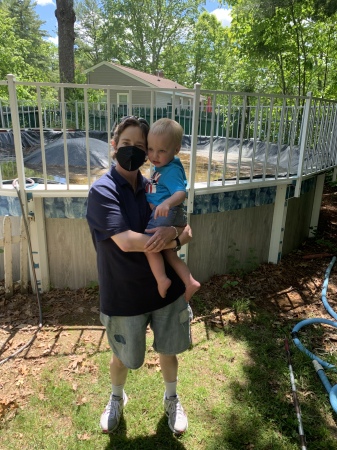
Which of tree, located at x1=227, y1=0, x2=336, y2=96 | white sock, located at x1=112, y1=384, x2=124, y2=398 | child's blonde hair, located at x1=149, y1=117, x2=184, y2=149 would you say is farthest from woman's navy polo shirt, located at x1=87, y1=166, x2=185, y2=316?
tree, located at x1=227, y1=0, x2=336, y2=96

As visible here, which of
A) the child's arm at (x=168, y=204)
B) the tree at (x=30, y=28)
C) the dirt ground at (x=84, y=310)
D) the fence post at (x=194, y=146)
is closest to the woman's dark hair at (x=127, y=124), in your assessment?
the child's arm at (x=168, y=204)

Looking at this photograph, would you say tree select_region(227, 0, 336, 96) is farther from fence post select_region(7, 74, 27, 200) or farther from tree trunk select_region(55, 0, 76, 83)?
fence post select_region(7, 74, 27, 200)

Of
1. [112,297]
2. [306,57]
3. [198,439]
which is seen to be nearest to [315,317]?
[198,439]

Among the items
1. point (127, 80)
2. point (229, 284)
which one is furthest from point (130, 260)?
point (127, 80)

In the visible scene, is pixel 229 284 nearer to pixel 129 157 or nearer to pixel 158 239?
pixel 158 239

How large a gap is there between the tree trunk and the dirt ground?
9.26m

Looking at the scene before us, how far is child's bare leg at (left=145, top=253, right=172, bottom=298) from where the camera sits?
1.63 meters

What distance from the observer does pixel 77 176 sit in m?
4.44

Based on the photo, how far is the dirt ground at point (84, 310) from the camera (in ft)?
8.63

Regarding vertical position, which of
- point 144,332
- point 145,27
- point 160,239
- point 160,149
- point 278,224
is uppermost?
point 145,27

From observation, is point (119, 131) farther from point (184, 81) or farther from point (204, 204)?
point (184, 81)

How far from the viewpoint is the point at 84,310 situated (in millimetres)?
3365

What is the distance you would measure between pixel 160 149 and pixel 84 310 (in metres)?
2.24

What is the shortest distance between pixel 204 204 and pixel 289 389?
183 centimetres
